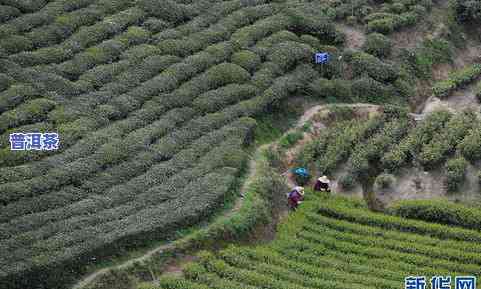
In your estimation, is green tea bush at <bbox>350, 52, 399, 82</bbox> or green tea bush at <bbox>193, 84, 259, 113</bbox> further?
green tea bush at <bbox>350, 52, 399, 82</bbox>

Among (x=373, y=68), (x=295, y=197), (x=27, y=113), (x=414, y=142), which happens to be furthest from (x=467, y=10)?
(x=27, y=113)

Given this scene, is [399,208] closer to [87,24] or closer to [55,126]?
[55,126]

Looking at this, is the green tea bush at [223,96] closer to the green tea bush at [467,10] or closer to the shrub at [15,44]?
the shrub at [15,44]

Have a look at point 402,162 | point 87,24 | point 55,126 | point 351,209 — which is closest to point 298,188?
point 351,209

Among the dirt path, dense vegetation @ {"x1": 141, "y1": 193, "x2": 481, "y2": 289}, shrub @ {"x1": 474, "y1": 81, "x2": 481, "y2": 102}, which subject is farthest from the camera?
shrub @ {"x1": 474, "y1": 81, "x2": 481, "y2": 102}


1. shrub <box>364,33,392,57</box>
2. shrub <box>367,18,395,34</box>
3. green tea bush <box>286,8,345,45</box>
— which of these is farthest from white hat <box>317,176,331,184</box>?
shrub <box>367,18,395,34</box>

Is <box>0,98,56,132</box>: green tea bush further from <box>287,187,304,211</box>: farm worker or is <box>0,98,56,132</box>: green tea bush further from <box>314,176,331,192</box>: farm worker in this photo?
<box>314,176,331,192</box>: farm worker

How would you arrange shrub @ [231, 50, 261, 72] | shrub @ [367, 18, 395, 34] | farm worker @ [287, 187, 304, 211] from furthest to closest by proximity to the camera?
shrub @ [367, 18, 395, 34] → shrub @ [231, 50, 261, 72] → farm worker @ [287, 187, 304, 211]
